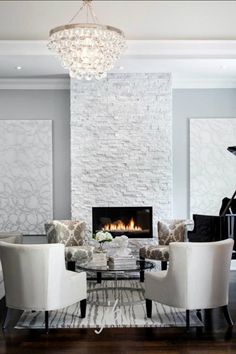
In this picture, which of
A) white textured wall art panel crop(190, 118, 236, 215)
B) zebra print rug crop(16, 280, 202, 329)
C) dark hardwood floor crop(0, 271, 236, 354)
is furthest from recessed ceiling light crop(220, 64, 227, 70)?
dark hardwood floor crop(0, 271, 236, 354)

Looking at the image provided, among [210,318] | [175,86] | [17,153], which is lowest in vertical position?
[210,318]

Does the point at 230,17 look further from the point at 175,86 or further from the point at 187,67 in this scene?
the point at 175,86

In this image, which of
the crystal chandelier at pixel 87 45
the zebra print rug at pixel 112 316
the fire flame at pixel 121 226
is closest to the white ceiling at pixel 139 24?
the crystal chandelier at pixel 87 45

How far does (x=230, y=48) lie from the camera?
22.1 feet

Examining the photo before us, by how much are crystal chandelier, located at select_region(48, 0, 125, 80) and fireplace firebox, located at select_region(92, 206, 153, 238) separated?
11.5 ft

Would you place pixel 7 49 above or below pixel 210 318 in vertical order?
above

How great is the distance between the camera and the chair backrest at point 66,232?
7.52 meters

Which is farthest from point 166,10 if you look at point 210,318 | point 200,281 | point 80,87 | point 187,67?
point 210,318

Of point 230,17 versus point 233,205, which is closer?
point 230,17

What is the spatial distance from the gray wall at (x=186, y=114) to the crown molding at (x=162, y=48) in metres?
2.11

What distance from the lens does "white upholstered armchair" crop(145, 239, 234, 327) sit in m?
4.89

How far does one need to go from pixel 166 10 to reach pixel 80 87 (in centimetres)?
263

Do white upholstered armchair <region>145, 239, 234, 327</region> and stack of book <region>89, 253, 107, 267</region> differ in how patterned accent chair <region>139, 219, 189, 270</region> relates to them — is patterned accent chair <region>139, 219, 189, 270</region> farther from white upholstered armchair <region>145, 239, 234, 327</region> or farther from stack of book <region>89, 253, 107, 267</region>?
white upholstered armchair <region>145, 239, 234, 327</region>

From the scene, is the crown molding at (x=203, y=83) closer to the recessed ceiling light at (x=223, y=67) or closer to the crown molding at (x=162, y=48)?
the recessed ceiling light at (x=223, y=67)
